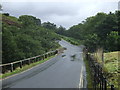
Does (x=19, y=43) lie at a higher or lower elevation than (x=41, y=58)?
higher

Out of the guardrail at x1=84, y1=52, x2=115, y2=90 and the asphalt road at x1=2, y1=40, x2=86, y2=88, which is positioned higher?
the guardrail at x1=84, y1=52, x2=115, y2=90

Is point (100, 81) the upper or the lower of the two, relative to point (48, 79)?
upper

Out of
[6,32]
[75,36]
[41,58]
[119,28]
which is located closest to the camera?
[6,32]

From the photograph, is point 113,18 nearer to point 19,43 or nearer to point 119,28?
point 119,28

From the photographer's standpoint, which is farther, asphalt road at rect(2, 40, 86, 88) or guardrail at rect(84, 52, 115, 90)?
asphalt road at rect(2, 40, 86, 88)

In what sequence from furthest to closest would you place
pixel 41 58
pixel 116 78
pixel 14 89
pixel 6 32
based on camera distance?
1. pixel 41 58
2. pixel 6 32
3. pixel 116 78
4. pixel 14 89

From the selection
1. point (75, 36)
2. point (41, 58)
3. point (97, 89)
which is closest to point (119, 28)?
point (41, 58)

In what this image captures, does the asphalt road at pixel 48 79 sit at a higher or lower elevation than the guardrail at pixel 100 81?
lower

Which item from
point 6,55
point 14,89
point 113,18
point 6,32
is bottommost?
point 14,89

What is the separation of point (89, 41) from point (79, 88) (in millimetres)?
34549

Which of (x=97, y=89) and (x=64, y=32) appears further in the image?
(x=64, y=32)

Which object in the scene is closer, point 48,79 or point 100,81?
point 100,81

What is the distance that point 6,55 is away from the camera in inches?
805

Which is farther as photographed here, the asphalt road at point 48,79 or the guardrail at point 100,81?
the asphalt road at point 48,79
